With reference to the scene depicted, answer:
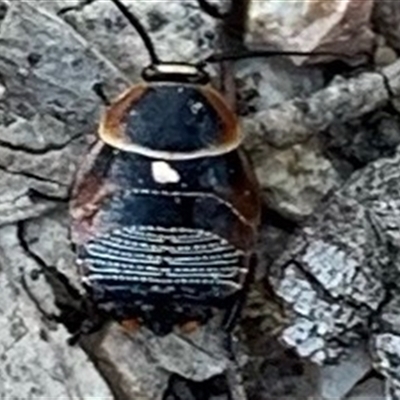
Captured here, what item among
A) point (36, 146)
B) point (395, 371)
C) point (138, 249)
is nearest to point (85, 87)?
point (36, 146)

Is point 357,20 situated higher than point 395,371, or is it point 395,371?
point 357,20

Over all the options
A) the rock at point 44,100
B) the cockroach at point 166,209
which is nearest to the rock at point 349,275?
the cockroach at point 166,209

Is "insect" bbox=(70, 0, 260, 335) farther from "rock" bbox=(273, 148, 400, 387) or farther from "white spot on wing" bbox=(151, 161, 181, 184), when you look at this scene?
"rock" bbox=(273, 148, 400, 387)

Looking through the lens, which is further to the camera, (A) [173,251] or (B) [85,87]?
(B) [85,87]

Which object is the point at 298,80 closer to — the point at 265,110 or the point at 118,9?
the point at 265,110

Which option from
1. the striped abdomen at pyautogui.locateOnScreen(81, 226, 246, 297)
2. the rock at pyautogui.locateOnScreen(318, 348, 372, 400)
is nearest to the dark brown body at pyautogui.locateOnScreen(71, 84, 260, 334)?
the striped abdomen at pyautogui.locateOnScreen(81, 226, 246, 297)

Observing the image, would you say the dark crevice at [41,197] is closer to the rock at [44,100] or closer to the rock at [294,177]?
the rock at [44,100]

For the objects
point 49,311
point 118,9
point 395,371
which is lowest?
point 395,371
